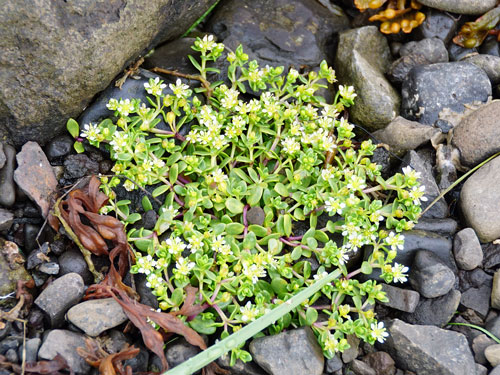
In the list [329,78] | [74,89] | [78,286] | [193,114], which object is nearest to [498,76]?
[329,78]

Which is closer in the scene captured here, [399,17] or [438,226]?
[438,226]

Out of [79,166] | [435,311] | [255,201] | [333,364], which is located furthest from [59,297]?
[435,311]

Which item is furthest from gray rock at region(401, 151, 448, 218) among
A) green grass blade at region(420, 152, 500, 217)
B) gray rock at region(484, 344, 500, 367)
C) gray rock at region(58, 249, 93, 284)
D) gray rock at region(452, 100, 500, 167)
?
gray rock at region(58, 249, 93, 284)

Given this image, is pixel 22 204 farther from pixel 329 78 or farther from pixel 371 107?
pixel 371 107

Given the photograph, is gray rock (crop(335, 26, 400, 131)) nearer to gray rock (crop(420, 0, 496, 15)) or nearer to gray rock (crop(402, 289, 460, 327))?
gray rock (crop(420, 0, 496, 15))

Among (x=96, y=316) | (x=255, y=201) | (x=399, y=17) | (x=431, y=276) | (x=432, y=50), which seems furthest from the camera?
(x=399, y=17)

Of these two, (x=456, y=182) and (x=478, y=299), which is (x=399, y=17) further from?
(x=478, y=299)

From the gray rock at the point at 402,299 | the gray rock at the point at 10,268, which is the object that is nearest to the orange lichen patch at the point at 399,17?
the gray rock at the point at 402,299
